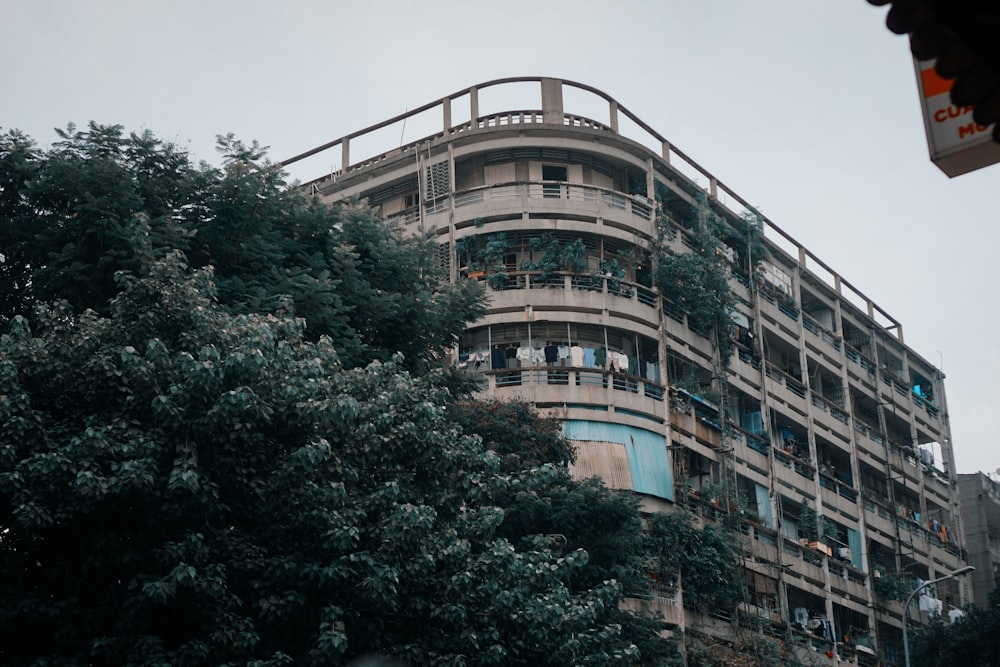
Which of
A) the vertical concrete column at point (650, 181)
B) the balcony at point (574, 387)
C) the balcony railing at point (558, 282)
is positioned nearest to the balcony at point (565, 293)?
the balcony railing at point (558, 282)

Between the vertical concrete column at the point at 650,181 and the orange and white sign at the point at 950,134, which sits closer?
the orange and white sign at the point at 950,134

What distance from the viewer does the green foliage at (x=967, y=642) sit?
34.1m

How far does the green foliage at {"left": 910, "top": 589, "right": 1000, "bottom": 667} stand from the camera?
112 feet

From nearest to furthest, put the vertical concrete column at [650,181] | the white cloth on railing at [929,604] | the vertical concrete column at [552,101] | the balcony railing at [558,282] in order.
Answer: the balcony railing at [558,282], the vertical concrete column at [552,101], the vertical concrete column at [650,181], the white cloth on railing at [929,604]

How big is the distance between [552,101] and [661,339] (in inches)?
293

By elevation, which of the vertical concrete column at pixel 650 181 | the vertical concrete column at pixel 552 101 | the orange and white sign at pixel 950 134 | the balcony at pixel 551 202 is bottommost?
the orange and white sign at pixel 950 134

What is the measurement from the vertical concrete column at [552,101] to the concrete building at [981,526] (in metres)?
27.6

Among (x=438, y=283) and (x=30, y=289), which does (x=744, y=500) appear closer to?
(x=438, y=283)

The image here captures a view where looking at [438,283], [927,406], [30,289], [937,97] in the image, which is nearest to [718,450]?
[438,283]

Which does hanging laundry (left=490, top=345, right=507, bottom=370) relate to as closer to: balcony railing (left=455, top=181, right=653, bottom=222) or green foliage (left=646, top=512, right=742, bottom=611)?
balcony railing (left=455, top=181, right=653, bottom=222)

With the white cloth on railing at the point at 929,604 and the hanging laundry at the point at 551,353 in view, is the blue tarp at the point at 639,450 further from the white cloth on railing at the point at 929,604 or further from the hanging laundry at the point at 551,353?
the white cloth on railing at the point at 929,604

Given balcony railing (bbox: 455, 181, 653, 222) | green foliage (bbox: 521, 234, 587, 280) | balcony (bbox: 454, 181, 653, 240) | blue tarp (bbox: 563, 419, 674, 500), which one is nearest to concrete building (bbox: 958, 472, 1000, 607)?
blue tarp (bbox: 563, 419, 674, 500)

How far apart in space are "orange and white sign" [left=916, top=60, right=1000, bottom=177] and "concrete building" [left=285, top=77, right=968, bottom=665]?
81.8 feet

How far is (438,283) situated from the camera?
22031mm
